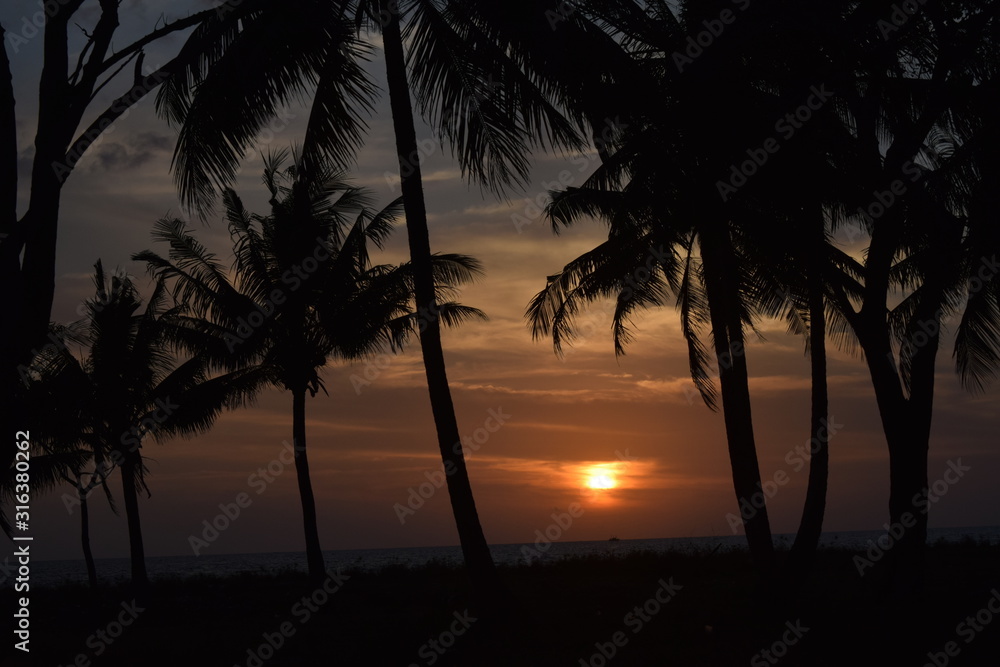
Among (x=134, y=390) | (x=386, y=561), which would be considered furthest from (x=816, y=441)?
(x=386, y=561)

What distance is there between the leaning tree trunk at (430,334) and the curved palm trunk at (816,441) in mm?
5031

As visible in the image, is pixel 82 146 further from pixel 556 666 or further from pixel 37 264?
pixel 556 666

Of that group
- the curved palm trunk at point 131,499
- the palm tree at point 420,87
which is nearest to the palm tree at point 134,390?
the curved palm trunk at point 131,499

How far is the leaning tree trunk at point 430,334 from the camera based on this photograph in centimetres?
1035

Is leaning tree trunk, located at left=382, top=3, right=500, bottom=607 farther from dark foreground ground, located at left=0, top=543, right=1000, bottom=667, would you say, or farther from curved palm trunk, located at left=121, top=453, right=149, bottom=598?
curved palm trunk, located at left=121, top=453, right=149, bottom=598

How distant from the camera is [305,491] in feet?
60.3

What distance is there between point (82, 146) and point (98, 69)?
2.20 feet

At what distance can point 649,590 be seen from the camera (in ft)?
48.1

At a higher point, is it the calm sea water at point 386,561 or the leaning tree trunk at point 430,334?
the leaning tree trunk at point 430,334

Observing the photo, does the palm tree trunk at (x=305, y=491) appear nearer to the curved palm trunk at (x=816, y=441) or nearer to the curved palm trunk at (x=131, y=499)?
the curved palm trunk at (x=131, y=499)

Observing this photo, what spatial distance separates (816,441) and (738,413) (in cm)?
133

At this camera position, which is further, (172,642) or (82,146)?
(172,642)

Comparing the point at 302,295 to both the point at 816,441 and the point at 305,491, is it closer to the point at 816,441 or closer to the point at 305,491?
the point at 305,491

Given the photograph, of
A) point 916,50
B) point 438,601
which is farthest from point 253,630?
point 916,50
